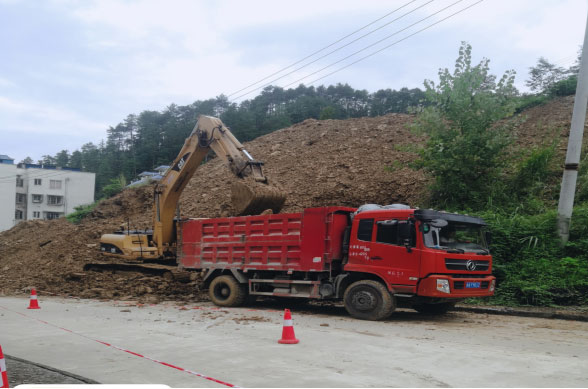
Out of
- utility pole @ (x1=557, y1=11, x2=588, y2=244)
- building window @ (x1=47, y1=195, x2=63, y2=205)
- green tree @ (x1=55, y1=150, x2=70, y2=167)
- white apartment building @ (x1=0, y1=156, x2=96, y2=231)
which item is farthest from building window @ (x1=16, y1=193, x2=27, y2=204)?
utility pole @ (x1=557, y1=11, x2=588, y2=244)

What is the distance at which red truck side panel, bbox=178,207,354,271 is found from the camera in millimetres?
11789

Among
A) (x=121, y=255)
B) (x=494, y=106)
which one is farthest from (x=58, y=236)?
(x=494, y=106)

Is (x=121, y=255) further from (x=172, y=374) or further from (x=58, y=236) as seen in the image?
(x=172, y=374)

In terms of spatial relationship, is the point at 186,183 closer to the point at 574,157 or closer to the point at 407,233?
the point at 407,233

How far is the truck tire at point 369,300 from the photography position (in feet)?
35.5

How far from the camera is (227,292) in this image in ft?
45.1

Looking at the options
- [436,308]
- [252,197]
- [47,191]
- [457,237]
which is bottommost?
[436,308]

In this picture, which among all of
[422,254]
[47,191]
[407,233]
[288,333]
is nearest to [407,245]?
[407,233]

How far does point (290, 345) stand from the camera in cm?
812

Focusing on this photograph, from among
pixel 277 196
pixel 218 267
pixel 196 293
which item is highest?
pixel 277 196

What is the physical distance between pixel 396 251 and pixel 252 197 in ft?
14.0

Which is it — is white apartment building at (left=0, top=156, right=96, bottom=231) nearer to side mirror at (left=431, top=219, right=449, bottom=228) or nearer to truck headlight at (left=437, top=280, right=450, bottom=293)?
side mirror at (left=431, top=219, right=449, bottom=228)

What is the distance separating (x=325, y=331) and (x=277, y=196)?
5206mm

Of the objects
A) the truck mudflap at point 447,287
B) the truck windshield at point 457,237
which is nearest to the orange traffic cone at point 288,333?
the truck mudflap at point 447,287
